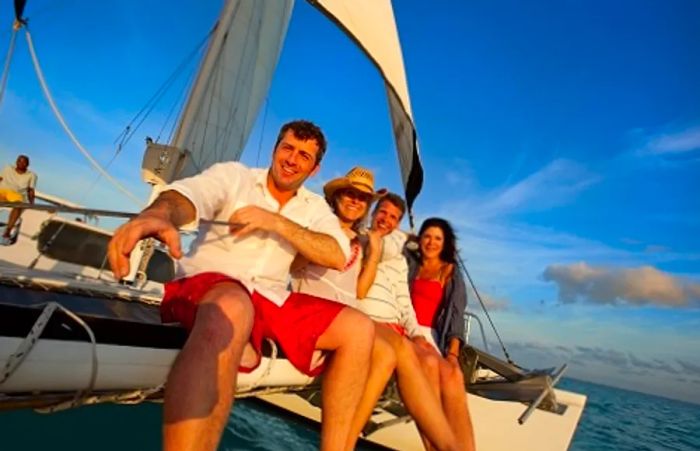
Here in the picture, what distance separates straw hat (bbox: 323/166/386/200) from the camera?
349cm

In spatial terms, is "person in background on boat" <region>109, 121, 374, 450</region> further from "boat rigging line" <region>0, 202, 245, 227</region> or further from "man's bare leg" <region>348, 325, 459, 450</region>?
"man's bare leg" <region>348, 325, 459, 450</region>

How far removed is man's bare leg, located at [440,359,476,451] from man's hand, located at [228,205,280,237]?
206 cm

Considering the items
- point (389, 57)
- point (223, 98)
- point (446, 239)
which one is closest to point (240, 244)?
point (446, 239)

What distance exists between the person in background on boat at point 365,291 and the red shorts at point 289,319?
18.2 inches

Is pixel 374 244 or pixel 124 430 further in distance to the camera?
pixel 124 430

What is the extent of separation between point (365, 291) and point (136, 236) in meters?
2.56

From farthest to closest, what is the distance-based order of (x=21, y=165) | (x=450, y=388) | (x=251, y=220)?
(x=21, y=165) < (x=450, y=388) < (x=251, y=220)

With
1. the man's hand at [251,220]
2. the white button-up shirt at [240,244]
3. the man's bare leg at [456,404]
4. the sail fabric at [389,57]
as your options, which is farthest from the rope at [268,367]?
the sail fabric at [389,57]

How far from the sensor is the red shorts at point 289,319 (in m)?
2.33

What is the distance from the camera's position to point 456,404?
11.8 ft

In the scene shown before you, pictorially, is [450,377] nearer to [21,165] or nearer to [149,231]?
[149,231]

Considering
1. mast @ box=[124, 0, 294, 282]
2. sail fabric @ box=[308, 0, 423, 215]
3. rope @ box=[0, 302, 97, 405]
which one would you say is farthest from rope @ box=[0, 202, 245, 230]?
sail fabric @ box=[308, 0, 423, 215]

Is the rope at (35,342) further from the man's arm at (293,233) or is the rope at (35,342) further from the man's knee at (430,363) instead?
the man's knee at (430,363)

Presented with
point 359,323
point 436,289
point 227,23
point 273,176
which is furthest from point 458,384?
point 227,23
